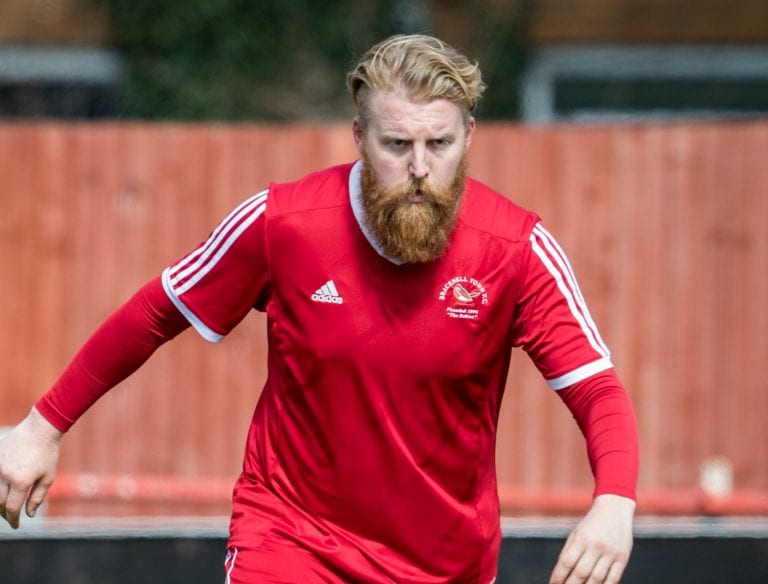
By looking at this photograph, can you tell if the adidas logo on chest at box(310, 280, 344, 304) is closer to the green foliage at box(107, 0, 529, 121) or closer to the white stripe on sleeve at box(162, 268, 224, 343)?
the white stripe on sleeve at box(162, 268, 224, 343)

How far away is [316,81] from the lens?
1314cm

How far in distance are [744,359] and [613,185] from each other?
1390 millimetres

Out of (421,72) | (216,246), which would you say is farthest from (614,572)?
(216,246)

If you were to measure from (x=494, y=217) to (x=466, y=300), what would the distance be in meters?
0.26

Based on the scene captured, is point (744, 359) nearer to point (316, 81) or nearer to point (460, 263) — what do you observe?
point (316, 81)

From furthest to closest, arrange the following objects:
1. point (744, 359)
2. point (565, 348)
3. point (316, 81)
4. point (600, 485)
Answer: point (316, 81) < point (744, 359) < point (565, 348) < point (600, 485)

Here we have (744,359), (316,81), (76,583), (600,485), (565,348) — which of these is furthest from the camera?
(316,81)

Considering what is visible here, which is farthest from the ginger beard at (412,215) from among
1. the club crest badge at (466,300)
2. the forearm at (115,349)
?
the forearm at (115,349)

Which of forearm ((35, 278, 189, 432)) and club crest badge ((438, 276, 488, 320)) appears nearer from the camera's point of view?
club crest badge ((438, 276, 488, 320))

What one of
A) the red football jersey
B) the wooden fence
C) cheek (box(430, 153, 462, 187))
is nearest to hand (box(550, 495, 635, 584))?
the red football jersey

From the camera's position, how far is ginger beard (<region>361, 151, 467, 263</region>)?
4156 millimetres

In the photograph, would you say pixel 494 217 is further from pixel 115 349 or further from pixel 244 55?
pixel 244 55

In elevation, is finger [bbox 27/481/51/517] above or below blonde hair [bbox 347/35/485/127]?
below

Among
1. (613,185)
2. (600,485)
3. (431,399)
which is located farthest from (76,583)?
(613,185)
